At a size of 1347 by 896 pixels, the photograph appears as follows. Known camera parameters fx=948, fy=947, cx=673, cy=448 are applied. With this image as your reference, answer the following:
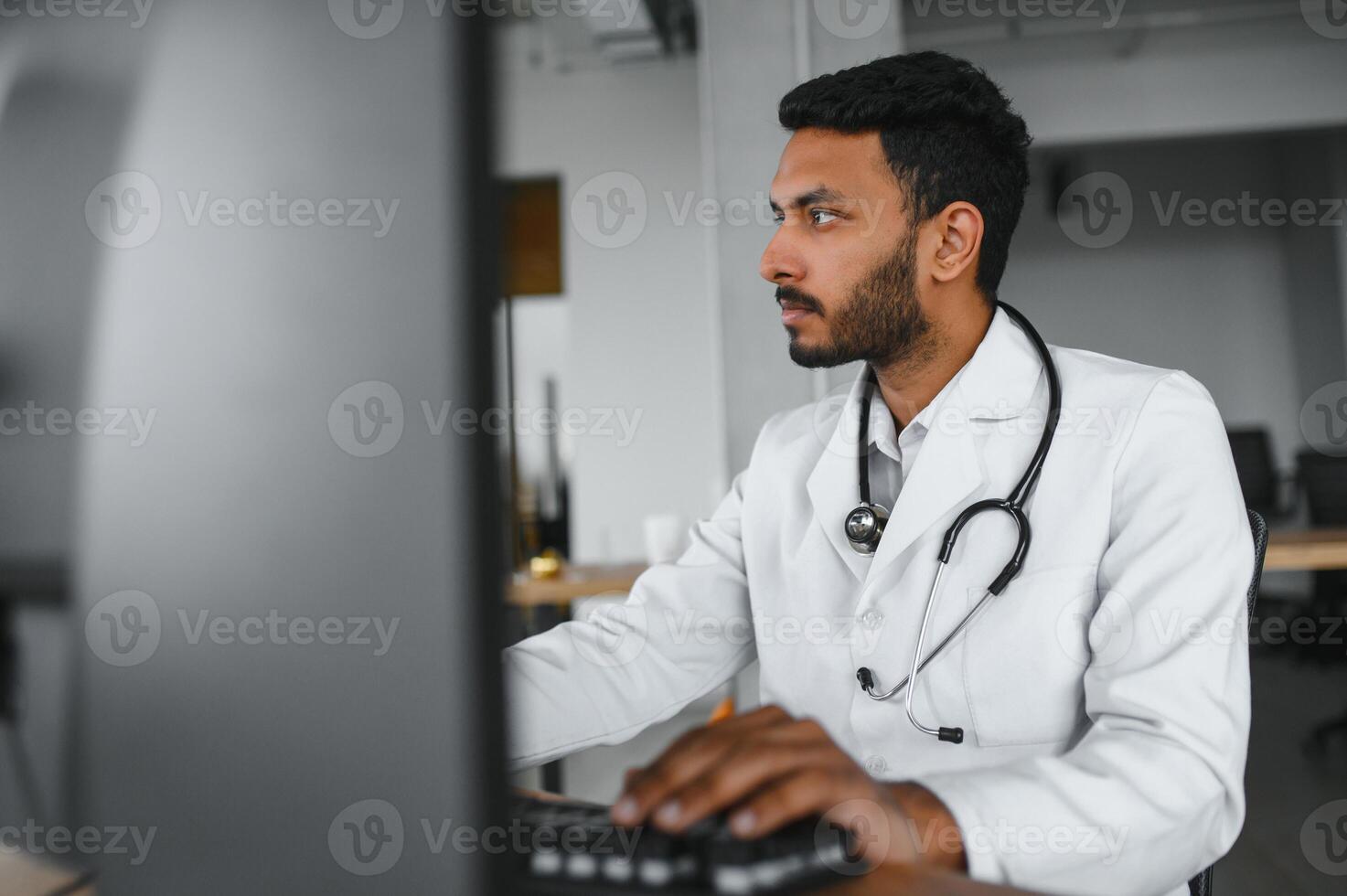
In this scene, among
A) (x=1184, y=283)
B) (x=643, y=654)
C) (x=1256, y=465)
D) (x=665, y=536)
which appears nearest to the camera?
(x=643, y=654)

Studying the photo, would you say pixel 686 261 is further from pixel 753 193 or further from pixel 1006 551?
pixel 1006 551

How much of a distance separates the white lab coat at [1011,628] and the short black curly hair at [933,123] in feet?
0.68

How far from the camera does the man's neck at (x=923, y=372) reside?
48.5 inches

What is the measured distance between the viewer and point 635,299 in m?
4.61

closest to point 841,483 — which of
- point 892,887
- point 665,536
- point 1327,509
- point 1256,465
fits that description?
point 892,887

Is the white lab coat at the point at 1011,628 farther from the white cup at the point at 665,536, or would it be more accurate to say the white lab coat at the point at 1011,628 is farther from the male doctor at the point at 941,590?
the white cup at the point at 665,536

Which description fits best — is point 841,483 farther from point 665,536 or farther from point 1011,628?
point 665,536

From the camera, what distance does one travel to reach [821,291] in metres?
1.22

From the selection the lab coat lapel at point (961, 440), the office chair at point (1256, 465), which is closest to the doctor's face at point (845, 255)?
the lab coat lapel at point (961, 440)

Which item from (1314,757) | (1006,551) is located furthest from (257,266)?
(1314,757)

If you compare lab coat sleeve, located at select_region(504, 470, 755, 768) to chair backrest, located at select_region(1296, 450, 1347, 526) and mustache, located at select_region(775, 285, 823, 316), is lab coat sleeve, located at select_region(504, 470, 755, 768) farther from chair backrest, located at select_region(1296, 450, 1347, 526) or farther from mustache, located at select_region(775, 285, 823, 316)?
chair backrest, located at select_region(1296, 450, 1347, 526)

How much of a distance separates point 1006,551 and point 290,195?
2.82 ft

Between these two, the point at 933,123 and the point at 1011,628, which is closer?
the point at 1011,628

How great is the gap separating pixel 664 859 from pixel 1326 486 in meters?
4.38
